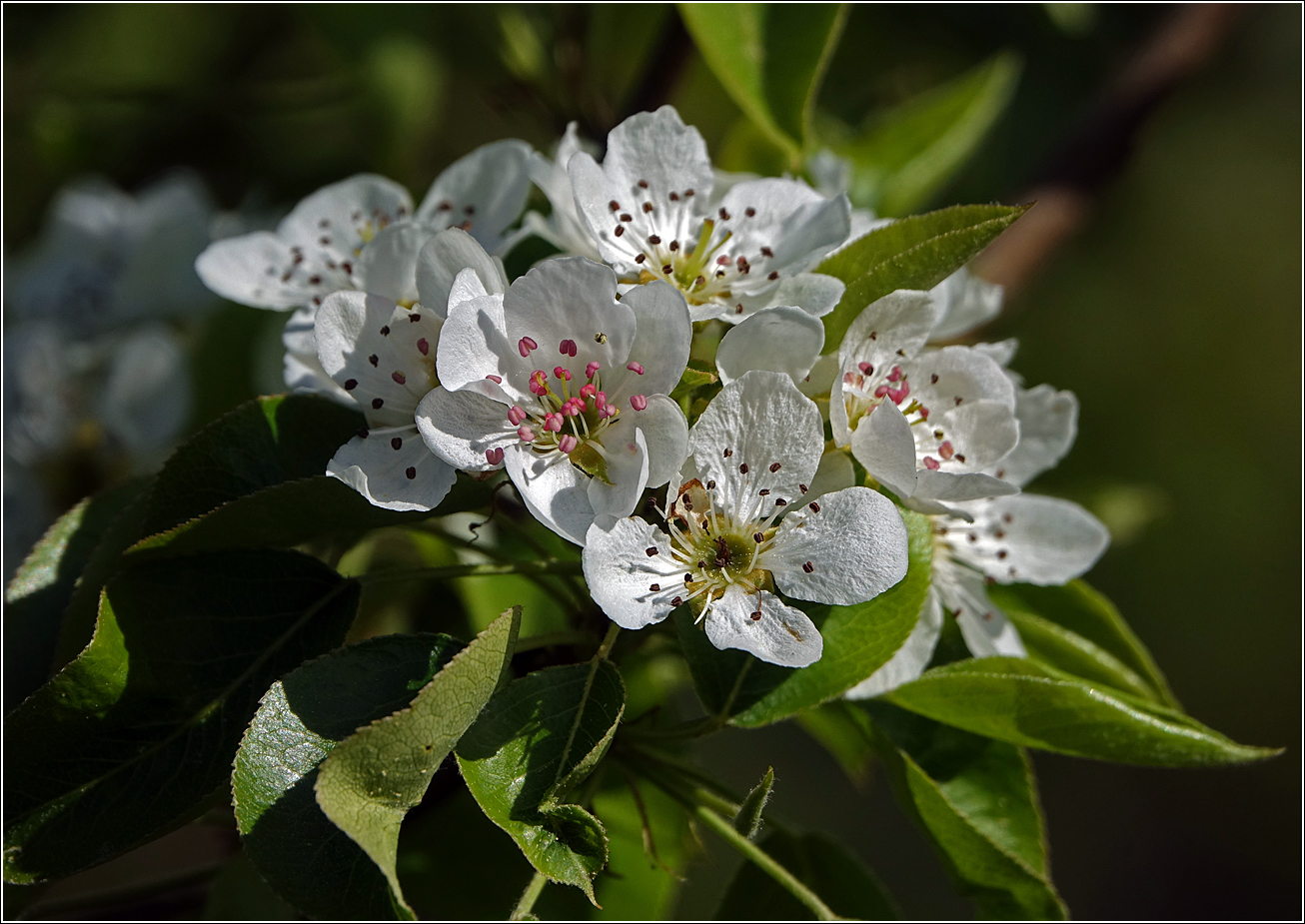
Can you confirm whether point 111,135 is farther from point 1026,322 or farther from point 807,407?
point 1026,322

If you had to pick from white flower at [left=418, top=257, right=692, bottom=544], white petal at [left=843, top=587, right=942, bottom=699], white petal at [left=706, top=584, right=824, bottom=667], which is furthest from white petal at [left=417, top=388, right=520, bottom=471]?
white petal at [left=843, top=587, right=942, bottom=699]

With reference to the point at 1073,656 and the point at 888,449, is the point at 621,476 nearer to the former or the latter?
the point at 888,449

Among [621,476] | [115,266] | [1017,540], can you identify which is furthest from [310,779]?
→ [115,266]

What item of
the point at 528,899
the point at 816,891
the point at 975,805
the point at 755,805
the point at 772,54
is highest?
the point at 772,54

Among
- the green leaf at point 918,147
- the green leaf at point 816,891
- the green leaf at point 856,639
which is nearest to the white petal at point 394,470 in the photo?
the green leaf at point 856,639

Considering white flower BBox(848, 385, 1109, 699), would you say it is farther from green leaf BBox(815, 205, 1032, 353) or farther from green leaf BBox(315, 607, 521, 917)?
green leaf BBox(315, 607, 521, 917)
